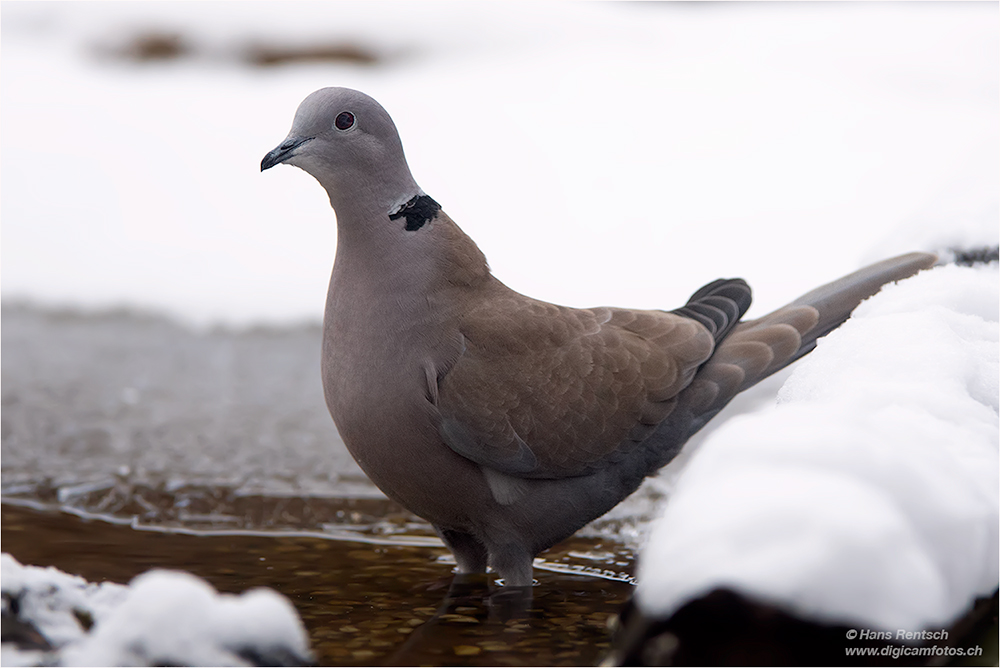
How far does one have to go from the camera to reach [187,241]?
6.51 meters

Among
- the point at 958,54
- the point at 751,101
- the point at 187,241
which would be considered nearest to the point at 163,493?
the point at 187,241

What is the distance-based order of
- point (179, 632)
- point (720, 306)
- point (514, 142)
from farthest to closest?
point (514, 142) < point (720, 306) < point (179, 632)

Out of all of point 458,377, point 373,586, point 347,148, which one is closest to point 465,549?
point 373,586

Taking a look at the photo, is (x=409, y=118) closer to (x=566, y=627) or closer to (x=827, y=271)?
(x=827, y=271)

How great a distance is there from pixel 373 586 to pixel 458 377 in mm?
703

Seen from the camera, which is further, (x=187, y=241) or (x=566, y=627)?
(x=187, y=241)

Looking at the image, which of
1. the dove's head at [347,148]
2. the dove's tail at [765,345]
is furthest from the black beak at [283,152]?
the dove's tail at [765,345]

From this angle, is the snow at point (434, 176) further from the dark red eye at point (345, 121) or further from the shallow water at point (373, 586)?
the dark red eye at point (345, 121)

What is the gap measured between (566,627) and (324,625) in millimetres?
619

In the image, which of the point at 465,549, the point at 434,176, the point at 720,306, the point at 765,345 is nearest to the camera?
the point at 465,549

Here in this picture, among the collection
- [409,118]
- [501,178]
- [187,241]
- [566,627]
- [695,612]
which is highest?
[409,118]

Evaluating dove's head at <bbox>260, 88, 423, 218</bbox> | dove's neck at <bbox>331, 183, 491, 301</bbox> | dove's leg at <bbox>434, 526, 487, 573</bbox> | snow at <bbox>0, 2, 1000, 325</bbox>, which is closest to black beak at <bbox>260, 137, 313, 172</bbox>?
dove's head at <bbox>260, 88, 423, 218</bbox>

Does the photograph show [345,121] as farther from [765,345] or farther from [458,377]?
[765,345]

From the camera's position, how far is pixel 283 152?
3.00m
